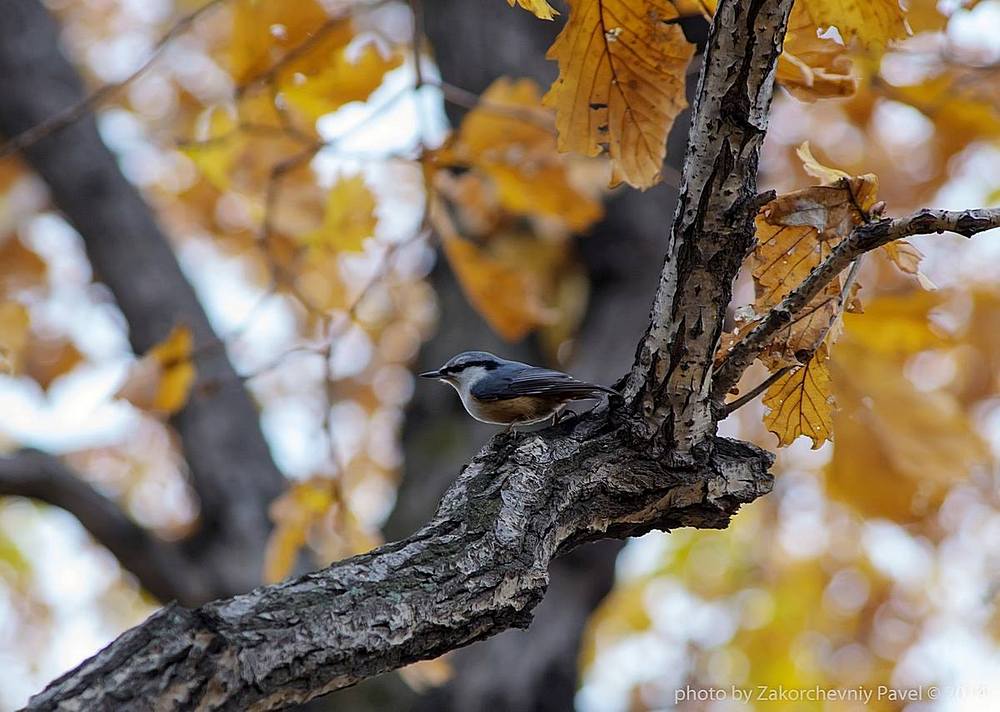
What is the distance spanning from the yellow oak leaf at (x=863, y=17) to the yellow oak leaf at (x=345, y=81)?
1388mm

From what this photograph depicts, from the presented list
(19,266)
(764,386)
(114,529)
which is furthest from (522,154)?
(19,266)

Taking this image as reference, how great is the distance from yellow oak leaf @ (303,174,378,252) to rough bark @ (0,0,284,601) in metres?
1.13

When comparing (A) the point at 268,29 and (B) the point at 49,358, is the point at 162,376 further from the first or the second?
(B) the point at 49,358

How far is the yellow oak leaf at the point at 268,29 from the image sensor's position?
2602 millimetres

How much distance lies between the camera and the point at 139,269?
4.06 m

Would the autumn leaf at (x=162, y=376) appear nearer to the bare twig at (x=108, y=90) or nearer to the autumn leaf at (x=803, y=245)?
the bare twig at (x=108, y=90)

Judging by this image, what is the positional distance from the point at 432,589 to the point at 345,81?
1.73 metres

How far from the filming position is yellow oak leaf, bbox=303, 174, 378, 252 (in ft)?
10.1

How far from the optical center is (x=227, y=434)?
4.03 m

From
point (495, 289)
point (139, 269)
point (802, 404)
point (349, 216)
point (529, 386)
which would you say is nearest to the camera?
point (802, 404)

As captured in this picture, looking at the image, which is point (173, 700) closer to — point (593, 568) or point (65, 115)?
point (65, 115)

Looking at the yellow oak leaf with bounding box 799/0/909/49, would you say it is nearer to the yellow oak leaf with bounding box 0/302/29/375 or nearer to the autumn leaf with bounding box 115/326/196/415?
the autumn leaf with bounding box 115/326/196/415

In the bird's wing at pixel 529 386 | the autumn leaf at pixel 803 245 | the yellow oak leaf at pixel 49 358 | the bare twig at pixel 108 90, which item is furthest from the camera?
the yellow oak leaf at pixel 49 358

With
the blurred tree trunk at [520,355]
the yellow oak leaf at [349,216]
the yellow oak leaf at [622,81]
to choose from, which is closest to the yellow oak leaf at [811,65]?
the yellow oak leaf at [622,81]
